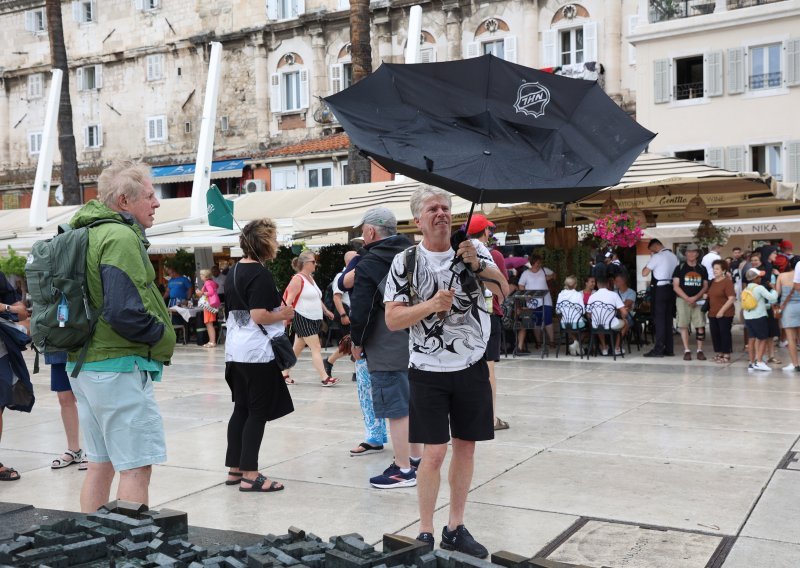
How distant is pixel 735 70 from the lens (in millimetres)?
25000

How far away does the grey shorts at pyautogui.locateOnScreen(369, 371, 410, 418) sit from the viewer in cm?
594

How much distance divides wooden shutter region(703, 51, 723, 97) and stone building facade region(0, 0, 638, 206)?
9.05 ft

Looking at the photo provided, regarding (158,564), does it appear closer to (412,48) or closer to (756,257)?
(756,257)

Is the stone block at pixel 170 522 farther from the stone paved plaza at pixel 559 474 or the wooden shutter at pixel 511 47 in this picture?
the wooden shutter at pixel 511 47

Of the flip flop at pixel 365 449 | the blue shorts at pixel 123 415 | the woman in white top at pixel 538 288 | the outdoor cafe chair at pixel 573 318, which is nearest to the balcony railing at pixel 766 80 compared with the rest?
the woman in white top at pixel 538 288

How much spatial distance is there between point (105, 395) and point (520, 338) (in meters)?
11.1

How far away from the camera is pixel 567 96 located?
436cm

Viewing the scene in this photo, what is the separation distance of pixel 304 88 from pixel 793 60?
675 inches

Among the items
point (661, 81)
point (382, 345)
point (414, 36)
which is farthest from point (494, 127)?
point (661, 81)

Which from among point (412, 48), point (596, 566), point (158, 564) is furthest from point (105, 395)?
point (412, 48)

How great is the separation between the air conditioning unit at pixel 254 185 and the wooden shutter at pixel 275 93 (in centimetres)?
288

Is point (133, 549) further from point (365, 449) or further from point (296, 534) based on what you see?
point (365, 449)

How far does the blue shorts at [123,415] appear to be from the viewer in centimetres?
404

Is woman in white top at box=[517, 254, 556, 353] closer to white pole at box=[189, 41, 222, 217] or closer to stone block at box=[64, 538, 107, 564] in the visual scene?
white pole at box=[189, 41, 222, 217]
